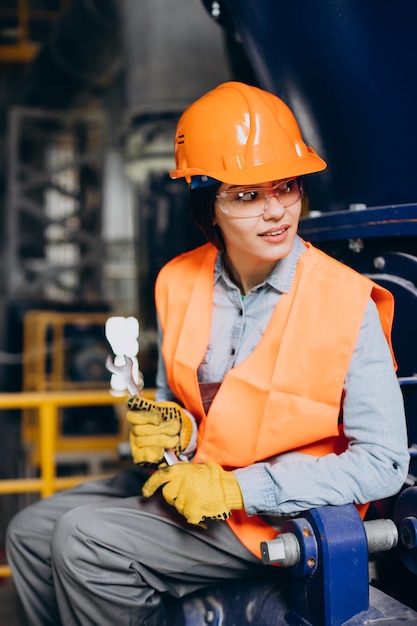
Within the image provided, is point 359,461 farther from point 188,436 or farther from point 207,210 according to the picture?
point 207,210

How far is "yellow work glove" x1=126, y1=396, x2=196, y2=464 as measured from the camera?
203 cm

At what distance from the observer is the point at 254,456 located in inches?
76.3

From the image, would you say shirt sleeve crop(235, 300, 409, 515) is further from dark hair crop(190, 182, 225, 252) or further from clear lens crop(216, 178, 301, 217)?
dark hair crop(190, 182, 225, 252)

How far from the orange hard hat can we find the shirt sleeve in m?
0.55

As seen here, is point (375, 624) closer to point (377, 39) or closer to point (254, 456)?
point (254, 456)

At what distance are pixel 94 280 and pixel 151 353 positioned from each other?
472 centimetres

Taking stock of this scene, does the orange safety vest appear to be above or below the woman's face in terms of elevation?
below

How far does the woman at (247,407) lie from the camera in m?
1.82

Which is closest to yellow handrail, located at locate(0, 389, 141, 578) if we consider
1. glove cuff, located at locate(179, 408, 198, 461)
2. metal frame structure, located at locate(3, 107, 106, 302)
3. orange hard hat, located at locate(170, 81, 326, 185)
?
glove cuff, located at locate(179, 408, 198, 461)

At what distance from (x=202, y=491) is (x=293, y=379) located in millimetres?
377

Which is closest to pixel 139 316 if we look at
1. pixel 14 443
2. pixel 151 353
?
pixel 151 353

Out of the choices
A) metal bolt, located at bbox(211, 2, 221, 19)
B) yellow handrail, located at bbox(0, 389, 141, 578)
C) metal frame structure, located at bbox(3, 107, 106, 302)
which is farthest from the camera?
metal frame structure, located at bbox(3, 107, 106, 302)

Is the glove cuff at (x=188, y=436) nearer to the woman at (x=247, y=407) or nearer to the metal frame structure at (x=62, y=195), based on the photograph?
the woman at (x=247, y=407)

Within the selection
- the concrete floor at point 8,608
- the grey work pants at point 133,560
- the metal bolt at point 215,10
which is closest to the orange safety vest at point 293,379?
the grey work pants at point 133,560
